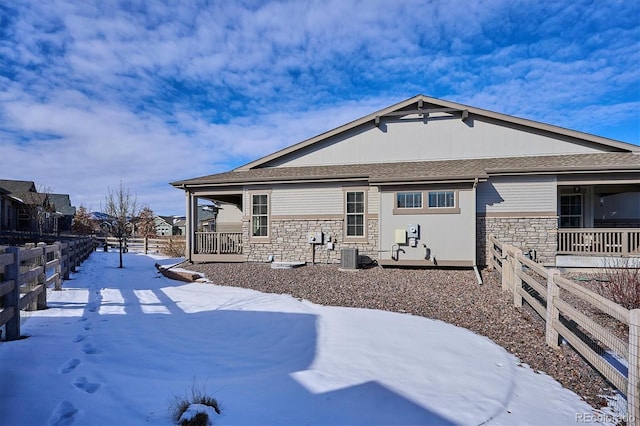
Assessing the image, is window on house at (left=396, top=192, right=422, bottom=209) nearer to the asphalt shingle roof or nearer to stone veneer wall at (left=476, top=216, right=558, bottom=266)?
the asphalt shingle roof

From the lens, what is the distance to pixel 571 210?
13672 mm

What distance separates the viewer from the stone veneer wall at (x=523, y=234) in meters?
11.4

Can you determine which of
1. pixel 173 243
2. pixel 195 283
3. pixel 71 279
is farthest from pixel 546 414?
pixel 173 243

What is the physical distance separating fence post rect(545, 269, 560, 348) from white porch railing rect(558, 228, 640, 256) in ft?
25.1

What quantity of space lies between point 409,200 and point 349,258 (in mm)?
2757

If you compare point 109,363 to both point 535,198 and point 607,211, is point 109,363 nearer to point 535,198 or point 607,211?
point 535,198

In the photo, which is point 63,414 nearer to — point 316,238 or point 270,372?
point 270,372

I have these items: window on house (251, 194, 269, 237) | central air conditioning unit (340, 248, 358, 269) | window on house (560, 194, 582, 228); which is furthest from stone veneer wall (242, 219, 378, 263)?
window on house (560, 194, 582, 228)

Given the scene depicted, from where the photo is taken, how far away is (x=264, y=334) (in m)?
5.39

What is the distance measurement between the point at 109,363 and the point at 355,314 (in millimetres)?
4001

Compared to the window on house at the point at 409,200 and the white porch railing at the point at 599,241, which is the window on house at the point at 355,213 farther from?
the white porch railing at the point at 599,241

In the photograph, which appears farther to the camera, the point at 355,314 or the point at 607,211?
the point at 607,211

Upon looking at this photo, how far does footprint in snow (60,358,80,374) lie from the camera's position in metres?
3.57

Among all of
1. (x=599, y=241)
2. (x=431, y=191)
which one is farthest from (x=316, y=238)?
(x=599, y=241)
